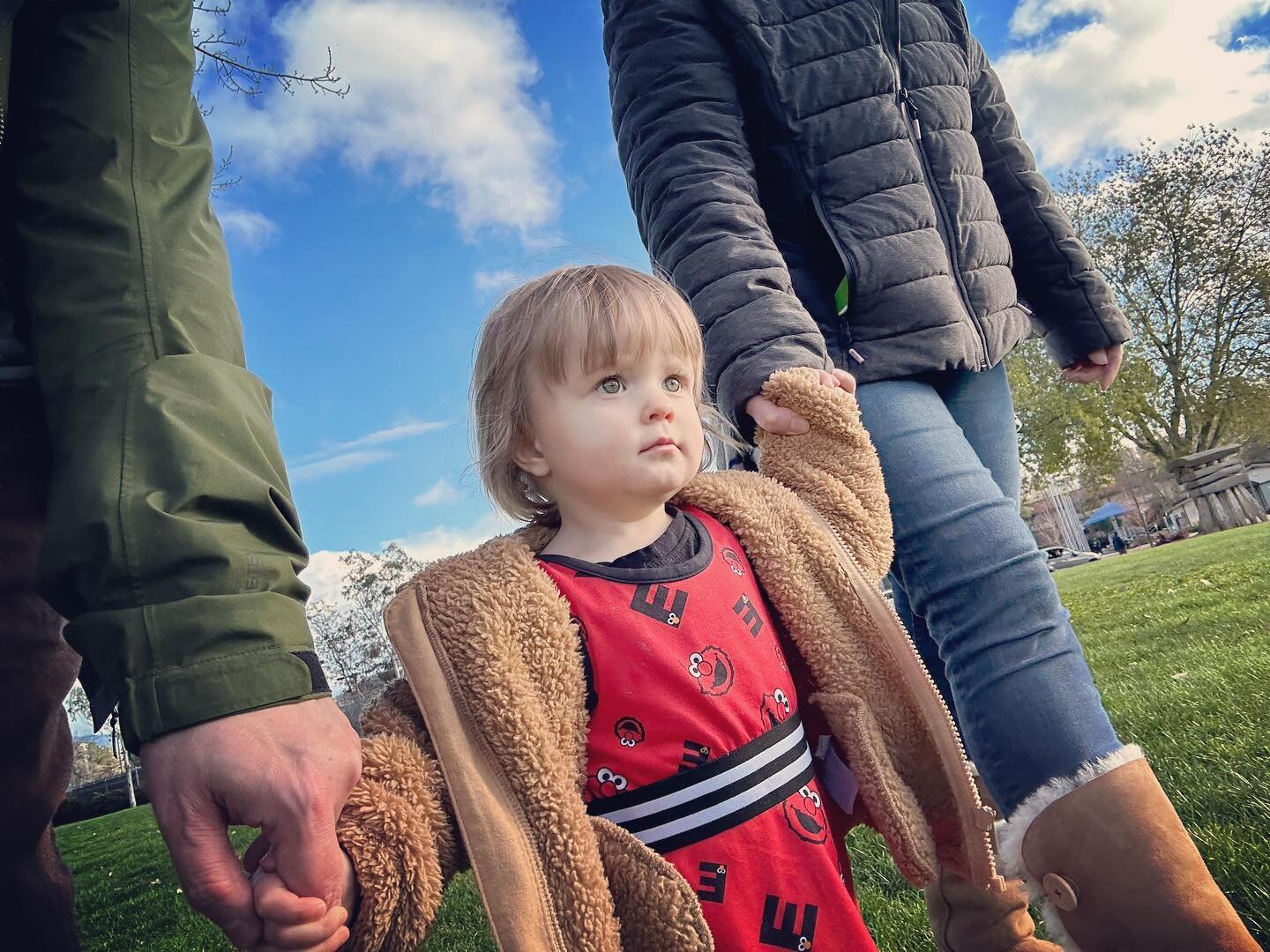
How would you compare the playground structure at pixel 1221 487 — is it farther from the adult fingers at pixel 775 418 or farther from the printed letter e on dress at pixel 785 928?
the printed letter e on dress at pixel 785 928

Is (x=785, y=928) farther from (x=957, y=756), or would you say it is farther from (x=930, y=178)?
(x=930, y=178)

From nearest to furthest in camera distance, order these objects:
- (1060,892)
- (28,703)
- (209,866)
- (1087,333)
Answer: (209,866) → (28,703) → (1060,892) → (1087,333)

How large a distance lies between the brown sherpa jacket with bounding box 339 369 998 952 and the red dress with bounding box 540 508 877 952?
0.19ft

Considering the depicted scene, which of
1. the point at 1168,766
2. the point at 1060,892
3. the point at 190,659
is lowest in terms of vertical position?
the point at 1168,766

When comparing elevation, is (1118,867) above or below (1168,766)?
above

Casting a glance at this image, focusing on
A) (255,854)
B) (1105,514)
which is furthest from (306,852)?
(1105,514)

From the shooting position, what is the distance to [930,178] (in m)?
2.12

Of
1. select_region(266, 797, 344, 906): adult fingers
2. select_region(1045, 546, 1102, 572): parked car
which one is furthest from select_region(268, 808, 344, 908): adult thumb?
select_region(1045, 546, 1102, 572): parked car

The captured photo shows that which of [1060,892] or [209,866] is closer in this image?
[209,866]

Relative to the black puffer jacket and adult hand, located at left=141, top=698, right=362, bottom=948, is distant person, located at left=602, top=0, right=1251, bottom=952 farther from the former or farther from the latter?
adult hand, located at left=141, top=698, right=362, bottom=948

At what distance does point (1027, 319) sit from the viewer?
2338 millimetres

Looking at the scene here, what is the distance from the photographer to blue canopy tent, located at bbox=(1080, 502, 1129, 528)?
167ft

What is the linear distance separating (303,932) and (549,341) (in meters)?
1.02

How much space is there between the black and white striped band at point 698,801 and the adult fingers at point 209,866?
56 centimetres
